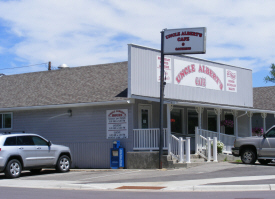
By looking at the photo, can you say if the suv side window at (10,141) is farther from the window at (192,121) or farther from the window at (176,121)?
the window at (192,121)

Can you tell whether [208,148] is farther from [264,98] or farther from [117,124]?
[264,98]

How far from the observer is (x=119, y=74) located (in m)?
23.4

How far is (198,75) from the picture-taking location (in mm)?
23672

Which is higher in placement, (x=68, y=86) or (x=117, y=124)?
(x=68, y=86)

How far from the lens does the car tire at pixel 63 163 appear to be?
18609 mm

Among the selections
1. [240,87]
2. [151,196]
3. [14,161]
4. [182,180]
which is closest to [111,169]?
[14,161]

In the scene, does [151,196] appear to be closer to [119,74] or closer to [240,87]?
[119,74]

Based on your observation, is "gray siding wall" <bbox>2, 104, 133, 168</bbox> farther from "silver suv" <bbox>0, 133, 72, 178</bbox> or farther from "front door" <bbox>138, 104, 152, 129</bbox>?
"silver suv" <bbox>0, 133, 72, 178</bbox>

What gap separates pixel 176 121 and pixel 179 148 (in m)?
4.11

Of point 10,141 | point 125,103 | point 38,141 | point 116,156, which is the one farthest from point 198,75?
point 10,141

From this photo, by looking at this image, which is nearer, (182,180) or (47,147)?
(182,180)

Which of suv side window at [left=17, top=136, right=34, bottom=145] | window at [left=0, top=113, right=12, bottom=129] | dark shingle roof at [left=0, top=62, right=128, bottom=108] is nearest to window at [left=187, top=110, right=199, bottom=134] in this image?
dark shingle roof at [left=0, top=62, right=128, bottom=108]

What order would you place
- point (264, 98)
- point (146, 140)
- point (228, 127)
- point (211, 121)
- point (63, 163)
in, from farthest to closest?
point (264, 98) → point (228, 127) → point (211, 121) → point (146, 140) → point (63, 163)

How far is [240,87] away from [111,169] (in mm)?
10732
